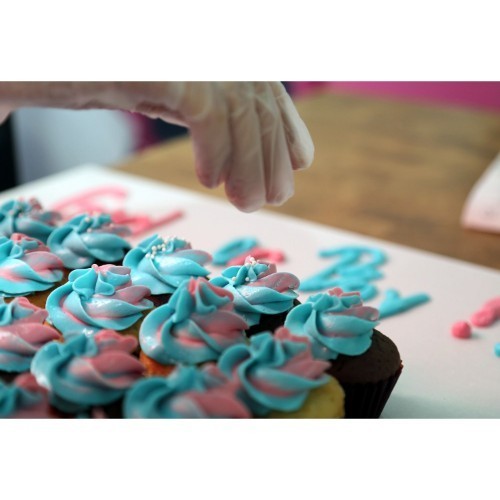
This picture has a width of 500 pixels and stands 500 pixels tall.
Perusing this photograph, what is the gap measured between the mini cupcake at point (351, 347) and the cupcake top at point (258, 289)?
48 mm

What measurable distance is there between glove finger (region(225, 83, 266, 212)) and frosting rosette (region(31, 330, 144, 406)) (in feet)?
0.91

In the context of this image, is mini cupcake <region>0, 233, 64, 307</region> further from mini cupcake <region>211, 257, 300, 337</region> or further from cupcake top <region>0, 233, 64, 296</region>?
mini cupcake <region>211, 257, 300, 337</region>

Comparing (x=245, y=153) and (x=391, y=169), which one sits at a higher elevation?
(x=245, y=153)

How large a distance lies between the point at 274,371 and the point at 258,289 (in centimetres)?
23

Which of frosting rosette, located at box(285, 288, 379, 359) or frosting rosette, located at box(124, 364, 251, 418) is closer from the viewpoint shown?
frosting rosette, located at box(124, 364, 251, 418)

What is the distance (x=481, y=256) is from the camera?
2.05 metres

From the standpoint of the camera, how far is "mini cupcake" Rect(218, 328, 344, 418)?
106 cm

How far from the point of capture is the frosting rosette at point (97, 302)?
1.23 metres

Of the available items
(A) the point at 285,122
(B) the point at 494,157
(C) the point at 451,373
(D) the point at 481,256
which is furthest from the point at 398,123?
(A) the point at 285,122

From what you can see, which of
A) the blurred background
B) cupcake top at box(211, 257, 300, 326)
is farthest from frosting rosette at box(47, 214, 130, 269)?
the blurred background

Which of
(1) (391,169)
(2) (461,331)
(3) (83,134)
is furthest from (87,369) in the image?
(3) (83,134)

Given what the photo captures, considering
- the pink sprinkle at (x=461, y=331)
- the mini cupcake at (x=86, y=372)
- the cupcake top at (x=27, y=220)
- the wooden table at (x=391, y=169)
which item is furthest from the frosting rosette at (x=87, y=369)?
the wooden table at (x=391, y=169)

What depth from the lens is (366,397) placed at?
1218 millimetres

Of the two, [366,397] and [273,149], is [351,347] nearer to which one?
[366,397]
